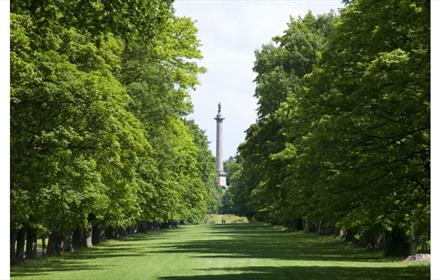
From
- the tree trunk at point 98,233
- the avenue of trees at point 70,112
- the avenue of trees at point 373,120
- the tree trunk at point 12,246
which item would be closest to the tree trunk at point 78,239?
the tree trunk at point 98,233

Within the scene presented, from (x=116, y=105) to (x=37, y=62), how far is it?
3518mm

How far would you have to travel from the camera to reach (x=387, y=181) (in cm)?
2648

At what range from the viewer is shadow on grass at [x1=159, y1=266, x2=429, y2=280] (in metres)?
27.5

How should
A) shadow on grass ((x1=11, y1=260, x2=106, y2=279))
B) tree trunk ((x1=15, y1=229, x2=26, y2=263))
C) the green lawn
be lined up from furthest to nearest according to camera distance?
tree trunk ((x1=15, y1=229, x2=26, y2=263))
shadow on grass ((x1=11, y1=260, x2=106, y2=279))
the green lawn

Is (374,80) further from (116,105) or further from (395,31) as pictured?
(116,105)

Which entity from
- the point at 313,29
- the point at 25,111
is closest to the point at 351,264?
the point at 25,111

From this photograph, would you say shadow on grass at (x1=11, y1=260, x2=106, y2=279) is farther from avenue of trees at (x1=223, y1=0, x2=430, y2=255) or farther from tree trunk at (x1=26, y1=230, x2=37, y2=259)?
avenue of trees at (x1=223, y1=0, x2=430, y2=255)

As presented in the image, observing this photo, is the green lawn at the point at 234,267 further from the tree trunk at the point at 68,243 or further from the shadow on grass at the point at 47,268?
the tree trunk at the point at 68,243

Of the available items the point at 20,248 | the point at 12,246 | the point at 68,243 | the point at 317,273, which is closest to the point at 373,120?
the point at 317,273

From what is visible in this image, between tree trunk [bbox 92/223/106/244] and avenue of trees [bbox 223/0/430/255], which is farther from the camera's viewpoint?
tree trunk [bbox 92/223/106/244]

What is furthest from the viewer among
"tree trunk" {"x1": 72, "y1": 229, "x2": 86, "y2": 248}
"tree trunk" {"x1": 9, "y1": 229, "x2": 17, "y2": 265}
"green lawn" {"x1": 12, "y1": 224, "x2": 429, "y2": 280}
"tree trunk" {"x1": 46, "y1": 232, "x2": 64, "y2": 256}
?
"tree trunk" {"x1": 72, "y1": 229, "x2": 86, "y2": 248}

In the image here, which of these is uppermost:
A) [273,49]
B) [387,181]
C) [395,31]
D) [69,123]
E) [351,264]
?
[273,49]

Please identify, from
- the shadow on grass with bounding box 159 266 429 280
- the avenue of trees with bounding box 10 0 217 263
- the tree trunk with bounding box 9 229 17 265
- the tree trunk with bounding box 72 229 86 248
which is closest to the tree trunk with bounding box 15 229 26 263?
the avenue of trees with bounding box 10 0 217 263
